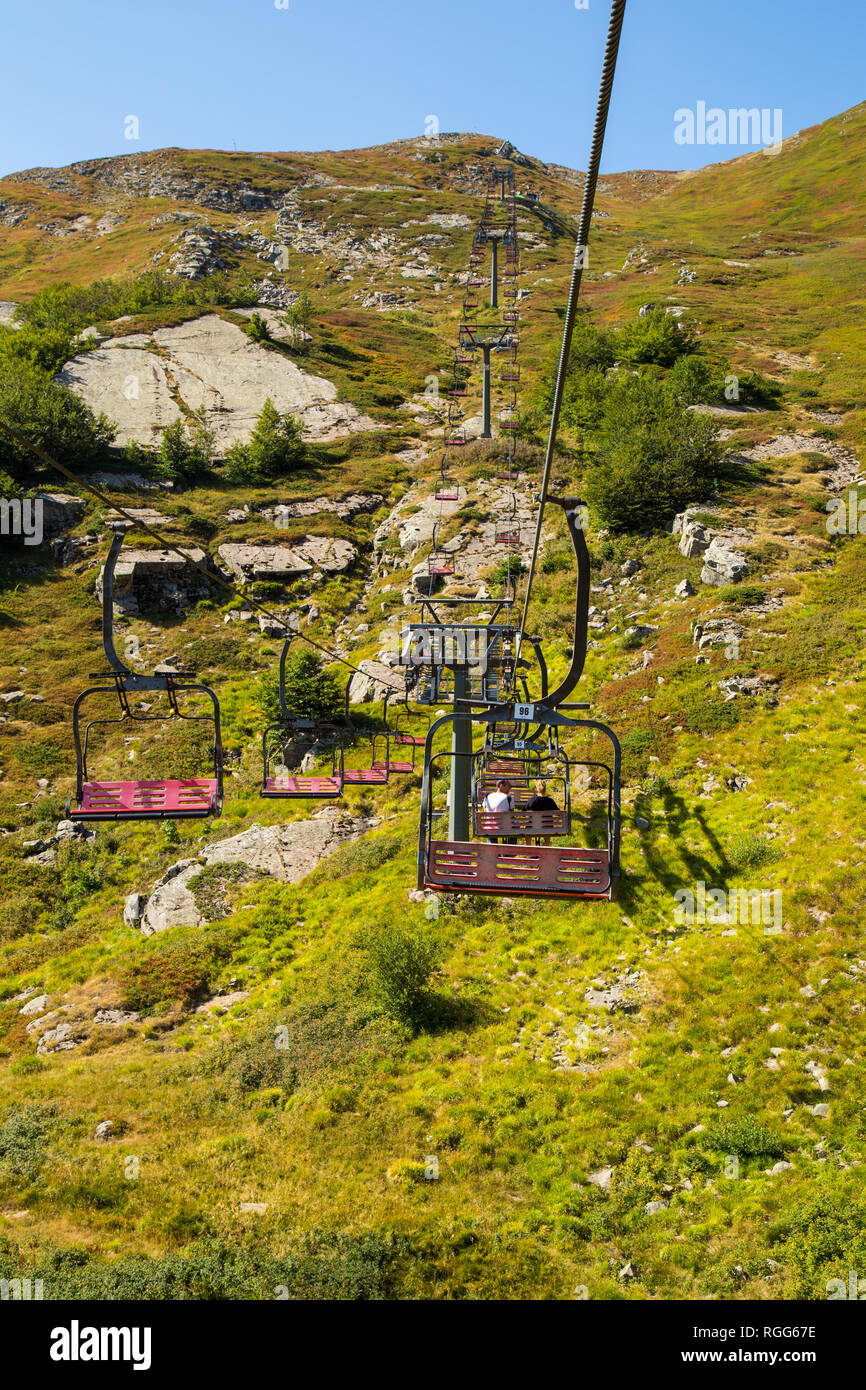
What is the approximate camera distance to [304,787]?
16.3m

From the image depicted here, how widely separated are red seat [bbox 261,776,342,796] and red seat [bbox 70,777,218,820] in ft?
10.3

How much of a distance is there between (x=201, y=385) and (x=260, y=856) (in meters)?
45.7

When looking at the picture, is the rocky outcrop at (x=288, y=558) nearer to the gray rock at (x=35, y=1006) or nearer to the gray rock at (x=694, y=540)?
the gray rock at (x=694, y=540)

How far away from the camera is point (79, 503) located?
1714 inches

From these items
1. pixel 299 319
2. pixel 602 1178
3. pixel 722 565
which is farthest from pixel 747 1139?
pixel 299 319

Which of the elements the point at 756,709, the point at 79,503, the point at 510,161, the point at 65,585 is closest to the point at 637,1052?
the point at 756,709

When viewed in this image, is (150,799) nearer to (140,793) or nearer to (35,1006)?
(140,793)

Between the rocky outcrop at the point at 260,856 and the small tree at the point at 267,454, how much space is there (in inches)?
1213

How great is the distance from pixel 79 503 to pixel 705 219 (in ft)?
420

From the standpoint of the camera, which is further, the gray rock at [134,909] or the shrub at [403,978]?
the gray rock at [134,909]

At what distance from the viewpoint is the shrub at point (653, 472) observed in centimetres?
3256

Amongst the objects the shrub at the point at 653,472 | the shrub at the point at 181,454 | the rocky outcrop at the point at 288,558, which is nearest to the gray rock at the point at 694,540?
the shrub at the point at 653,472

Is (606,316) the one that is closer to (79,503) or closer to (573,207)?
(79,503)
